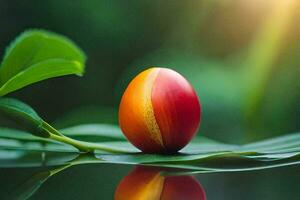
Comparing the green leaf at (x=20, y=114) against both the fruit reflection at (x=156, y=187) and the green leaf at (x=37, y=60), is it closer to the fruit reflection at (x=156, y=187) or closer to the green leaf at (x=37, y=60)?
the green leaf at (x=37, y=60)

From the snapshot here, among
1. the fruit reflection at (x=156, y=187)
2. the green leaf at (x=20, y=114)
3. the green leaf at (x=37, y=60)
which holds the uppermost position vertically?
the green leaf at (x=37, y=60)

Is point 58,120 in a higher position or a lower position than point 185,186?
higher

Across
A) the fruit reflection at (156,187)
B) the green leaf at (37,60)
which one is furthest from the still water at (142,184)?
the green leaf at (37,60)

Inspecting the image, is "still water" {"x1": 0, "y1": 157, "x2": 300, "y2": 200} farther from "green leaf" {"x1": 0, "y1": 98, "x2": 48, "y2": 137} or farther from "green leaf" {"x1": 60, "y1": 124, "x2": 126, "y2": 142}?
"green leaf" {"x1": 60, "y1": 124, "x2": 126, "y2": 142}

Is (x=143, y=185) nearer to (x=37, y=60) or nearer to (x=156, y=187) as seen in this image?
(x=156, y=187)

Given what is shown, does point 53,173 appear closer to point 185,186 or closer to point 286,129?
point 185,186

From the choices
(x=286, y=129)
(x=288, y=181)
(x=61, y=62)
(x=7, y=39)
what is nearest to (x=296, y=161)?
(x=288, y=181)
